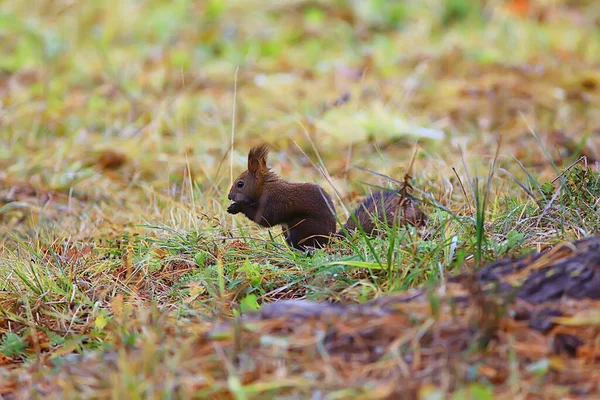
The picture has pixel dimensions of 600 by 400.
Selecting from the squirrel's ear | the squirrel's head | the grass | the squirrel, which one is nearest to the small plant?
the grass

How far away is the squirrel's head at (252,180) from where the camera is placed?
159 inches

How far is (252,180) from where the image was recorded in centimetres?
410

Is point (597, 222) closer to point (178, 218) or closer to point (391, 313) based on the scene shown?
point (391, 313)

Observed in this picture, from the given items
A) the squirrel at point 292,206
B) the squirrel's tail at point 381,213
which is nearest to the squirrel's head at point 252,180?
the squirrel at point 292,206

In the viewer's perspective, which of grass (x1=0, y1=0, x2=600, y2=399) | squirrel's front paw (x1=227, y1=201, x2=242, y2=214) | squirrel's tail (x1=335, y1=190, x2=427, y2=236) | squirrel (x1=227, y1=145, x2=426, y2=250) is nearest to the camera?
grass (x1=0, y1=0, x2=600, y2=399)

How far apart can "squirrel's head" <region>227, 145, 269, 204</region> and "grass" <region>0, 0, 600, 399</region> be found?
149 mm

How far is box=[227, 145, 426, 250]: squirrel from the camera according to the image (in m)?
3.80

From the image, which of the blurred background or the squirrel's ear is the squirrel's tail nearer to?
the blurred background

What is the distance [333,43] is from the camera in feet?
30.5

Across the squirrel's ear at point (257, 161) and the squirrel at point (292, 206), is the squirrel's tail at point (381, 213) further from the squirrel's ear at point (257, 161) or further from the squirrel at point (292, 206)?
the squirrel's ear at point (257, 161)

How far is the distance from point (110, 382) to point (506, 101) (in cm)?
564

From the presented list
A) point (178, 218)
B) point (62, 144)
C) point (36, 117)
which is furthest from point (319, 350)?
point (36, 117)

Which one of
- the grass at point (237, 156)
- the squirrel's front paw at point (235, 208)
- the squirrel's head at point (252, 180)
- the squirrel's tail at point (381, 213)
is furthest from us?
the squirrel's head at point (252, 180)

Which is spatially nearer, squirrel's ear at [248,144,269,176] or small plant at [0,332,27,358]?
small plant at [0,332,27,358]
